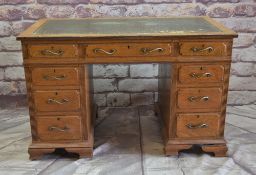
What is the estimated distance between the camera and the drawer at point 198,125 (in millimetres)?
2219

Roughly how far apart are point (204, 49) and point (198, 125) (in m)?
0.50

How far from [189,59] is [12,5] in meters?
1.54

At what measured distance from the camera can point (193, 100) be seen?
2188 mm

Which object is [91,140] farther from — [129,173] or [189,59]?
[189,59]

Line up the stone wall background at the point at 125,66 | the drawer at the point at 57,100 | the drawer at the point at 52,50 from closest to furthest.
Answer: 1. the drawer at the point at 52,50
2. the drawer at the point at 57,100
3. the stone wall background at the point at 125,66

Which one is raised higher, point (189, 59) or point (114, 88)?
point (189, 59)

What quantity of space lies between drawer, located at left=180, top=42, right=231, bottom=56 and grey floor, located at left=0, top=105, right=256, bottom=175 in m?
0.71

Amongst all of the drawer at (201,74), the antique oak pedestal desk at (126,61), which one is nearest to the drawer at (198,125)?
the antique oak pedestal desk at (126,61)

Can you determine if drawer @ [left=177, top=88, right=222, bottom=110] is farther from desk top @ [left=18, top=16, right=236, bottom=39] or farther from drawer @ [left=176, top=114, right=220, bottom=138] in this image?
desk top @ [left=18, top=16, right=236, bottom=39]

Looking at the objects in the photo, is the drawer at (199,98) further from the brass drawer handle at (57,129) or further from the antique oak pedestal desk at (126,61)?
the brass drawer handle at (57,129)

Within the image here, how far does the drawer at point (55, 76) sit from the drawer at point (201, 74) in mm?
664

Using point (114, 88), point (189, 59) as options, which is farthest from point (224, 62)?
point (114, 88)

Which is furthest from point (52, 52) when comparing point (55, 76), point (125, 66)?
point (125, 66)

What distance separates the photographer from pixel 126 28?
2.23 metres
